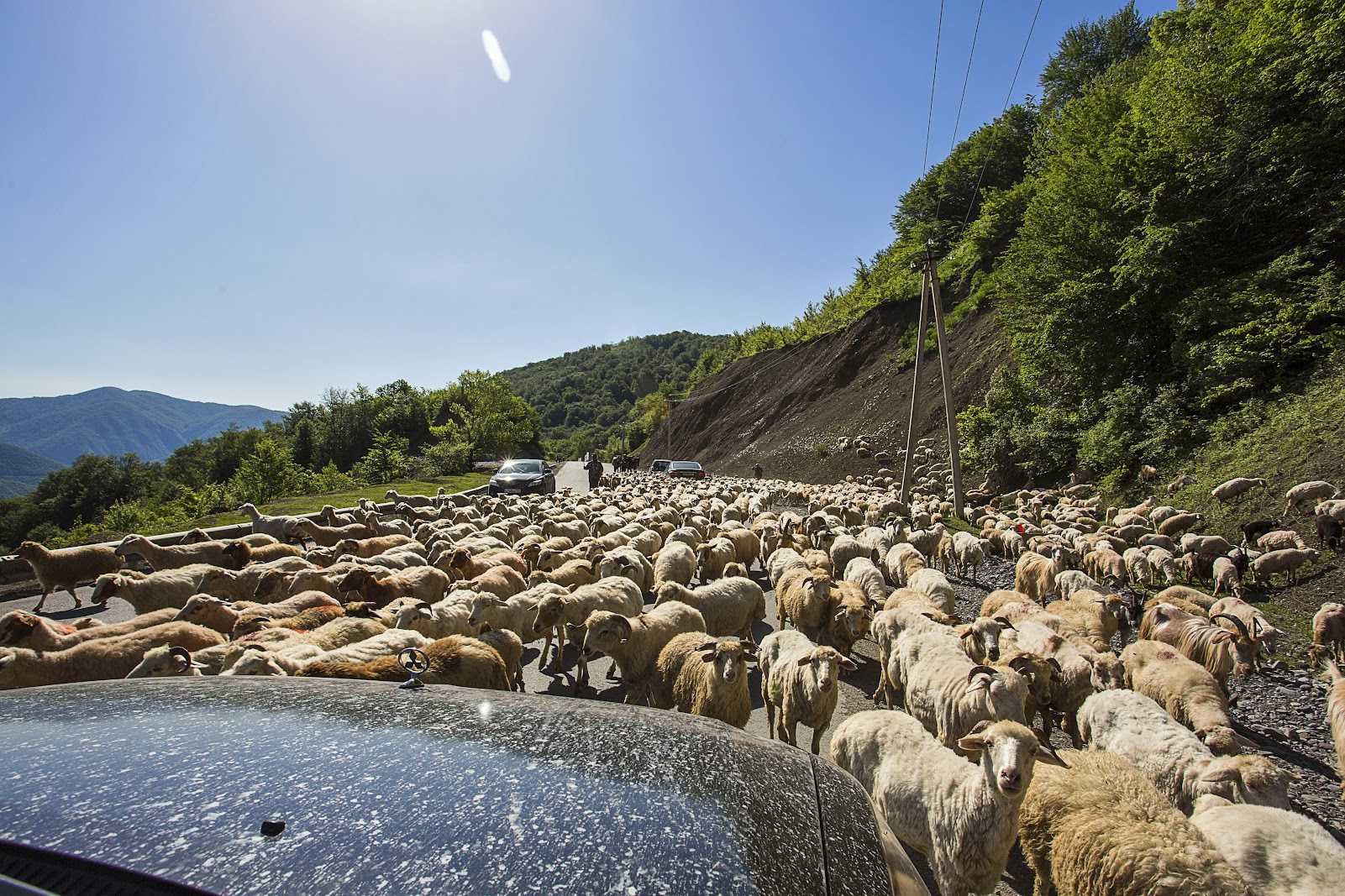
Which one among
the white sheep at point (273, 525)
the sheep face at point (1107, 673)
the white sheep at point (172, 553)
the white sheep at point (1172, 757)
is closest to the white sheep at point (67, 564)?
the white sheep at point (172, 553)

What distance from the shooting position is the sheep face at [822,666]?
500 cm

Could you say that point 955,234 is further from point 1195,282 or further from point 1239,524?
point 1239,524

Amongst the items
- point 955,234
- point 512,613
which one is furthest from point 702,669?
point 955,234

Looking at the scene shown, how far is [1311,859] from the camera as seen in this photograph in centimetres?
293

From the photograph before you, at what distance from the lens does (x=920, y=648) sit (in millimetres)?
5832

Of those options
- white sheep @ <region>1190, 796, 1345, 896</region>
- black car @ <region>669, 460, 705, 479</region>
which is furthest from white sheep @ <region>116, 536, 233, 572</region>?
black car @ <region>669, 460, 705, 479</region>

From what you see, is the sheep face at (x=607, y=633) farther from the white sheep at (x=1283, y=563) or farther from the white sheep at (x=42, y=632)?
the white sheep at (x=1283, y=563)

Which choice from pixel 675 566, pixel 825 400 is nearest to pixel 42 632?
pixel 675 566

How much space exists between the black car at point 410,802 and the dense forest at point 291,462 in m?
23.4

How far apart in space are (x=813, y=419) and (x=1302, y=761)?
38.2m

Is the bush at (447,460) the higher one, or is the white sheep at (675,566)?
the bush at (447,460)

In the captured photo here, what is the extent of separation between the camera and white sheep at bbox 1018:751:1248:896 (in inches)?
117

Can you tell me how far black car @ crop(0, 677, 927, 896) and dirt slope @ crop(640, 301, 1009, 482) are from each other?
30.2 metres

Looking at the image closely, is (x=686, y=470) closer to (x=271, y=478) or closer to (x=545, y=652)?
(x=545, y=652)
